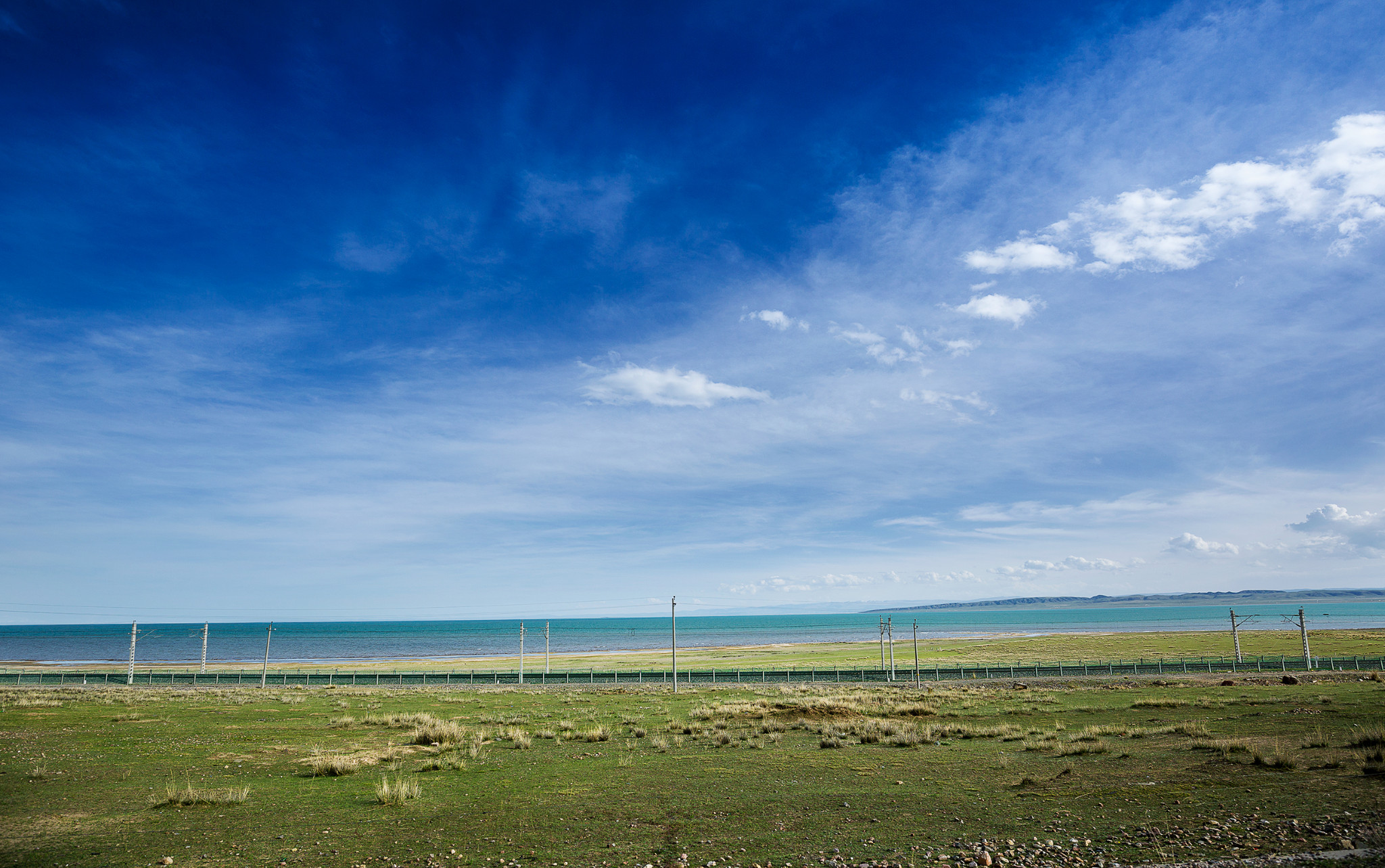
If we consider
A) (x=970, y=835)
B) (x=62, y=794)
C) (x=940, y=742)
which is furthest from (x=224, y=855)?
(x=940, y=742)

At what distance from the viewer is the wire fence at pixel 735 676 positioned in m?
53.3

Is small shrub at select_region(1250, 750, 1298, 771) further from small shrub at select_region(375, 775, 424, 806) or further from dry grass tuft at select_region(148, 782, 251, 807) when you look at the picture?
dry grass tuft at select_region(148, 782, 251, 807)

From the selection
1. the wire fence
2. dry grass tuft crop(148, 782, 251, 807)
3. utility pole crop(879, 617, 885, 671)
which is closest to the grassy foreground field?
dry grass tuft crop(148, 782, 251, 807)

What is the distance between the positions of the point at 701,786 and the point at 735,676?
4303 cm

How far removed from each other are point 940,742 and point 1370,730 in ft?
35.6

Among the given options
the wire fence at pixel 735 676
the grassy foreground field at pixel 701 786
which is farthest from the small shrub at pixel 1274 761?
the wire fence at pixel 735 676

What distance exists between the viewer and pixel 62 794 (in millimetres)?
15578

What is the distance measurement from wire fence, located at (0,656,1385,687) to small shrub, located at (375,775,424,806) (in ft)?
125

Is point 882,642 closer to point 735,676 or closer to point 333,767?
point 735,676

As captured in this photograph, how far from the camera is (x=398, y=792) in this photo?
49.3ft

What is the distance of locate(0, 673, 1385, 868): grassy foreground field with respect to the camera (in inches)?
455

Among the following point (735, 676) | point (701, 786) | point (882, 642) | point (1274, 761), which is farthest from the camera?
point (735, 676)

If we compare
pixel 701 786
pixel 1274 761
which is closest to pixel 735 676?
pixel 701 786

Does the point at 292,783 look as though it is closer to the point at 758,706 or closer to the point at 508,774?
the point at 508,774
